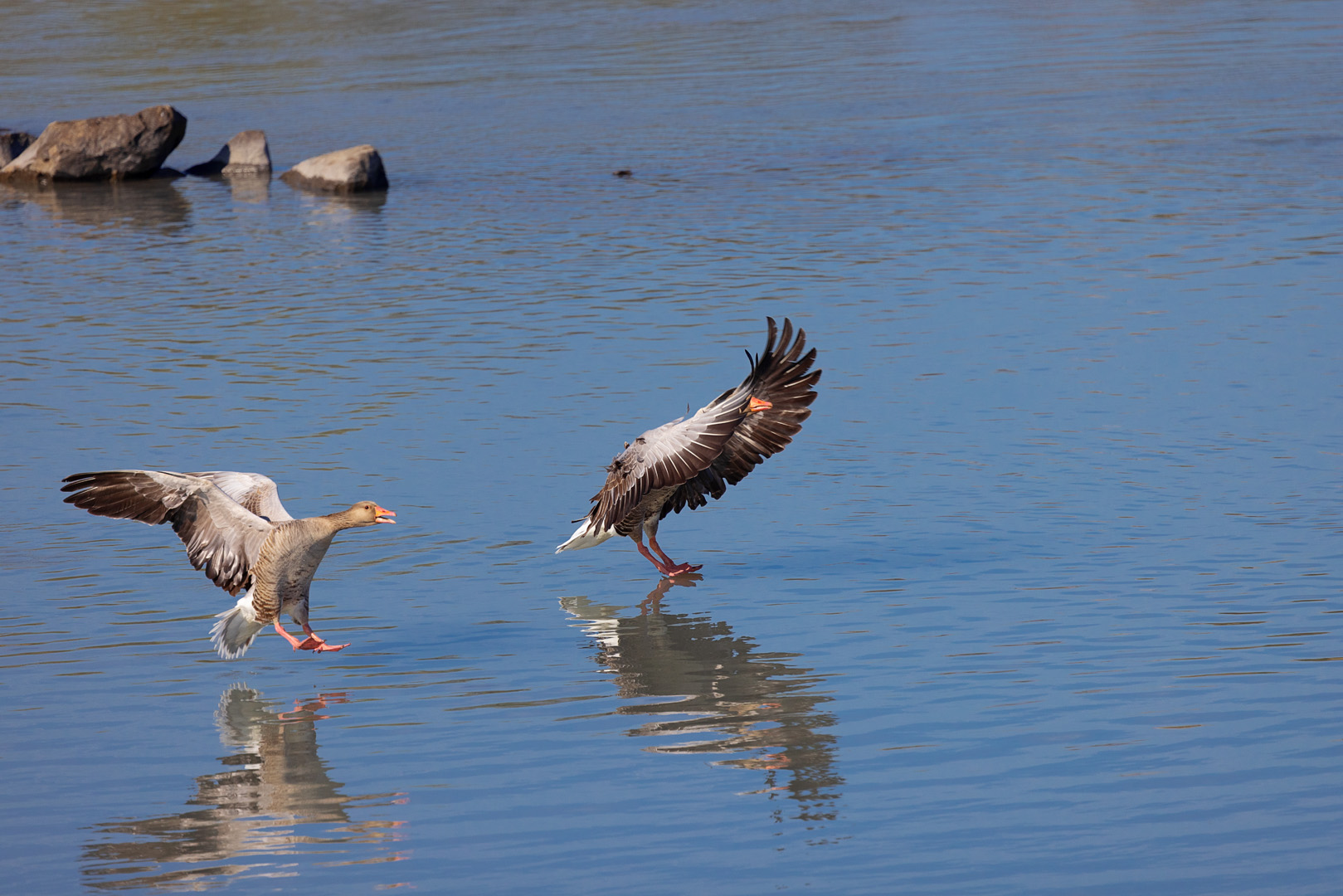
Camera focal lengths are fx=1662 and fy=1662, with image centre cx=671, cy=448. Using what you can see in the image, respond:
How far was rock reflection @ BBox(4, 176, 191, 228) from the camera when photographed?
936 inches

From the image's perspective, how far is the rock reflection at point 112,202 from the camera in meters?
23.8

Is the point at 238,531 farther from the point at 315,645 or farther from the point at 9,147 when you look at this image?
the point at 9,147

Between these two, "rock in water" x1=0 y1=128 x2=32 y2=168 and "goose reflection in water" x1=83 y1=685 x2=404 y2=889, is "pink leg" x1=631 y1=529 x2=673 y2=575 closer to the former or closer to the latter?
"goose reflection in water" x1=83 y1=685 x2=404 y2=889

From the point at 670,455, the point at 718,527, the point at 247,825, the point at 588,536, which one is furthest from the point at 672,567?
the point at 247,825

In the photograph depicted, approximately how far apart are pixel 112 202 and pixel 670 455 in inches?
749

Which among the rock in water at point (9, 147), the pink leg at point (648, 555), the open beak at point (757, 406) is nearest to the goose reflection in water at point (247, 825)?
the pink leg at point (648, 555)

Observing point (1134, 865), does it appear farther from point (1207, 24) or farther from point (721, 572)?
point (1207, 24)

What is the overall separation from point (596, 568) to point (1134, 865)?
16.0 ft

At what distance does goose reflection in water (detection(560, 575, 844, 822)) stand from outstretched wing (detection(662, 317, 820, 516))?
91 centimetres

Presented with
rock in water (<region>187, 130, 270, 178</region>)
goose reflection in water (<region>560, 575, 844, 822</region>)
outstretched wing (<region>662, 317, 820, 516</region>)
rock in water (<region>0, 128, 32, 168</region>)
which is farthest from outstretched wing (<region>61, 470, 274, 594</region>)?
rock in water (<region>0, 128, 32, 168</region>)

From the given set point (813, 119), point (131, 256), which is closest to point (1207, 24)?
point (813, 119)

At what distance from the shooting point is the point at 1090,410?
502 inches

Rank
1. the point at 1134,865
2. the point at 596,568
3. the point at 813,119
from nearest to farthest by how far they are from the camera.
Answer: the point at 1134,865 < the point at 596,568 < the point at 813,119

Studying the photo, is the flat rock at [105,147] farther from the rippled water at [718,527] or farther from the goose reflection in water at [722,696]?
the goose reflection in water at [722,696]
